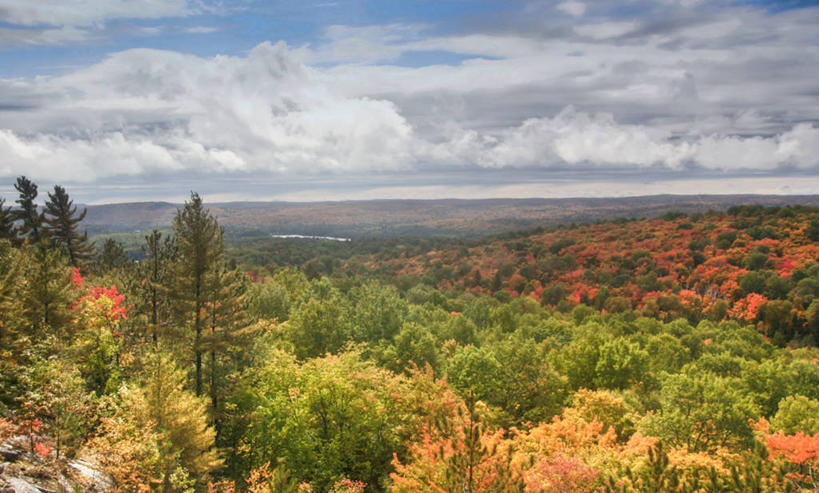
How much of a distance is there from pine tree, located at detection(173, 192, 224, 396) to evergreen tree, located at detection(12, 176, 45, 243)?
3073cm

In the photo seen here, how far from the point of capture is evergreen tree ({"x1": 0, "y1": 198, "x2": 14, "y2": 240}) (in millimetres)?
39112

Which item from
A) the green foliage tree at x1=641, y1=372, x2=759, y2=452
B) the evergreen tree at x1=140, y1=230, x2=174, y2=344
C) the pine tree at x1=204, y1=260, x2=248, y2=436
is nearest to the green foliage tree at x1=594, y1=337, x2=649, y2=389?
the green foliage tree at x1=641, y1=372, x2=759, y2=452

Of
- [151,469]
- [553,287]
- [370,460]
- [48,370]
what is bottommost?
[553,287]

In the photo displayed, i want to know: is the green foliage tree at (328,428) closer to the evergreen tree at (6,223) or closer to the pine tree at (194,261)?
the pine tree at (194,261)

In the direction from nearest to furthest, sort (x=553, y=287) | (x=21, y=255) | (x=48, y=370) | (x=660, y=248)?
1. (x=48, y=370)
2. (x=21, y=255)
3. (x=553, y=287)
4. (x=660, y=248)

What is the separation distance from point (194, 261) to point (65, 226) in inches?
1293

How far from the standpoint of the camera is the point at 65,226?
44.7 metres

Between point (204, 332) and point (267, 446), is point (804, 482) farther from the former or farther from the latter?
point (204, 332)

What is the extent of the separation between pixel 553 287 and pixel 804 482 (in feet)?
353

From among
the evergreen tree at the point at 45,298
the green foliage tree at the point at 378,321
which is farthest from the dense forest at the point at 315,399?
the green foliage tree at the point at 378,321

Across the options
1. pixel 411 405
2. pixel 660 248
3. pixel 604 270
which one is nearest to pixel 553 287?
pixel 604 270

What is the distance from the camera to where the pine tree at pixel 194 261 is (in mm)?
22859

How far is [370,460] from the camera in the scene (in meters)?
23.3

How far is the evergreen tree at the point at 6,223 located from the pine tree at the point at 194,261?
1144 inches
